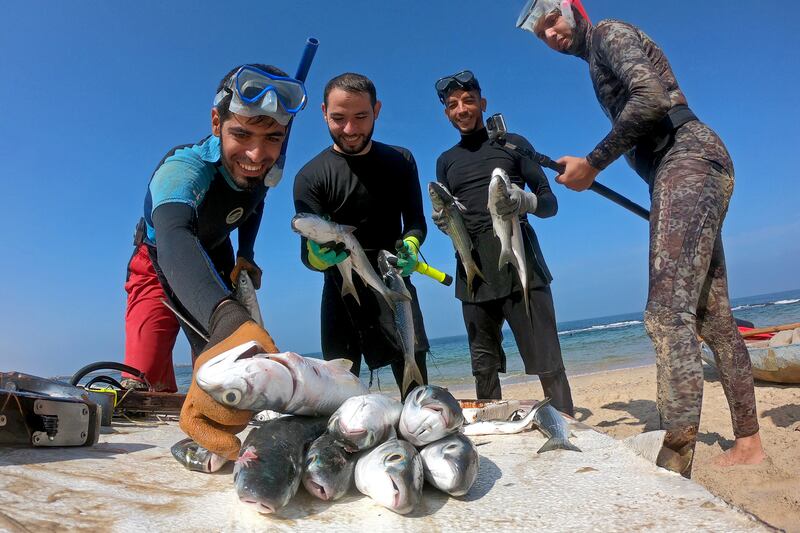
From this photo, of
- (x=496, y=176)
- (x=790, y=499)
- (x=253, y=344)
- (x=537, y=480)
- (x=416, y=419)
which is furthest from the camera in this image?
(x=496, y=176)

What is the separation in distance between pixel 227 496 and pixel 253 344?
588 millimetres

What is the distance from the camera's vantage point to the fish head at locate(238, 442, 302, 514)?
4.94ft

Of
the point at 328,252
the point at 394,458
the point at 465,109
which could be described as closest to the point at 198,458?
the point at 394,458

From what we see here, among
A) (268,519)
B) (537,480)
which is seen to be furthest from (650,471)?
(268,519)

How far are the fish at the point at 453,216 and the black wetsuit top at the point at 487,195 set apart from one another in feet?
0.24

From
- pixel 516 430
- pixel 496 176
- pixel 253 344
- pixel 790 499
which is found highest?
pixel 496 176

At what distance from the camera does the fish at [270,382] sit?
5.17 ft

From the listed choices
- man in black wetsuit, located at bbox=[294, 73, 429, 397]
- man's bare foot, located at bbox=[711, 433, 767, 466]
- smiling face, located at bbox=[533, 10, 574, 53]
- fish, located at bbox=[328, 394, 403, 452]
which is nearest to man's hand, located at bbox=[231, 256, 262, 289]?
man in black wetsuit, located at bbox=[294, 73, 429, 397]

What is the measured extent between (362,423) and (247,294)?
1775mm

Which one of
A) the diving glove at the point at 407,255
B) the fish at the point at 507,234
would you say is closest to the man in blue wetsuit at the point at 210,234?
the diving glove at the point at 407,255

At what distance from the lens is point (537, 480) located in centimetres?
196

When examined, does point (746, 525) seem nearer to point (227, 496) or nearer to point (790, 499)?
point (227, 496)

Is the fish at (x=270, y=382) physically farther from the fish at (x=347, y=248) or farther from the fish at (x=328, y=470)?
the fish at (x=347, y=248)

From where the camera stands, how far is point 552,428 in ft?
8.19
